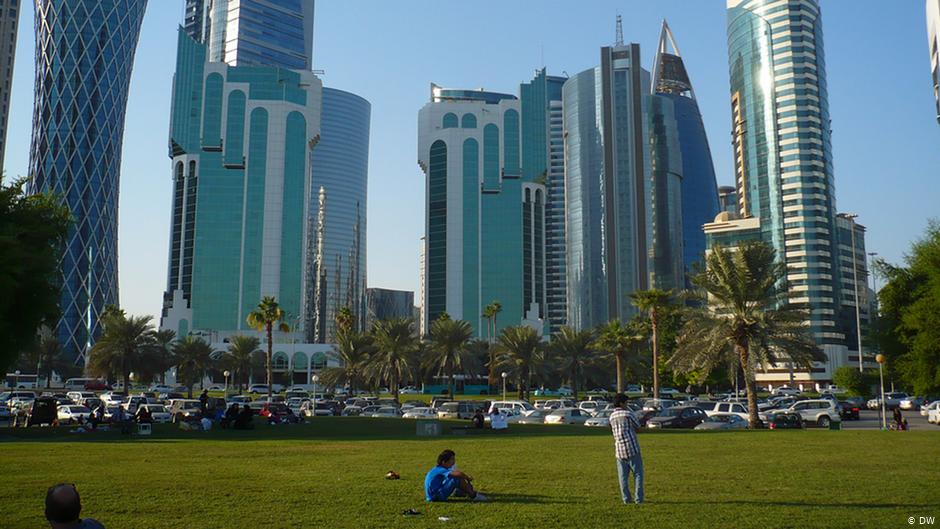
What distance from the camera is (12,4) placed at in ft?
574

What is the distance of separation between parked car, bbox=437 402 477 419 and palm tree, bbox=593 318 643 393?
2621 centimetres

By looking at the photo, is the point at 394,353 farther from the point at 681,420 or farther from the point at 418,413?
the point at 681,420

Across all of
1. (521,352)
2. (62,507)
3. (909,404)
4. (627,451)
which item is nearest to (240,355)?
(521,352)

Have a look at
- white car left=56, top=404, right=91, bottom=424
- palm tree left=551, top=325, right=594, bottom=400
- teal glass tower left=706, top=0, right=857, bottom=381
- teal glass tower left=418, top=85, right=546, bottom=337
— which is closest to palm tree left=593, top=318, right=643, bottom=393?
palm tree left=551, top=325, right=594, bottom=400

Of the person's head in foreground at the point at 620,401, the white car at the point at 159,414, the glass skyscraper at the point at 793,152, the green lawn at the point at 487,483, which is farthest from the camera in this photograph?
the glass skyscraper at the point at 793,152

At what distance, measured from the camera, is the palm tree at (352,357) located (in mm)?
87750

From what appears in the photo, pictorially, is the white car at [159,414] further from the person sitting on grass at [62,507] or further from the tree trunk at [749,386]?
the person sitting on grass at [62,507]

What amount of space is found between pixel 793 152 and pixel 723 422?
503 feet

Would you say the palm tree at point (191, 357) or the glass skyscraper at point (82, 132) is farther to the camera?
the glass skyscraper at point (82, 132)

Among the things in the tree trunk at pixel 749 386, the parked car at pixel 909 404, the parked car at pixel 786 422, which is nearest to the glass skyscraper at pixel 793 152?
the parked car at pixel 909 404

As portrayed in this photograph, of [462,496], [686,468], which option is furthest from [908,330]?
[462,496]

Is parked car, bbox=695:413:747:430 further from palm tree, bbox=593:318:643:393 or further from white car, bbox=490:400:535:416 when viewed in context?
palm tree, bbox=593:318:643:393

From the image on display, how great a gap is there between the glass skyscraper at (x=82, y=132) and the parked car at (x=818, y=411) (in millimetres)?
166294

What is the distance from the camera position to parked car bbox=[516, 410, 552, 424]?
169 ft
